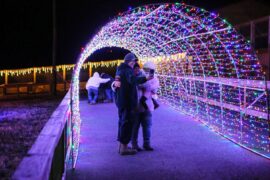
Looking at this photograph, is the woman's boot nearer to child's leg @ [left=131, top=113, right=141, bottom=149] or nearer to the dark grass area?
child's leg @ [left=131, top=113, right=141, bottom=149]

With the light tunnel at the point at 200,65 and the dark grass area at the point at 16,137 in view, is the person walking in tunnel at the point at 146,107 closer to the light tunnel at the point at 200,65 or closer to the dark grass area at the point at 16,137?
the light tunnel at the point at 200,65

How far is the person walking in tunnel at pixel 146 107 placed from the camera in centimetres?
793

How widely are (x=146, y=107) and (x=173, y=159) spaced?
1.28m

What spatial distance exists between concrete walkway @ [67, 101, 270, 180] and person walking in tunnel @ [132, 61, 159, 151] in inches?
11.3

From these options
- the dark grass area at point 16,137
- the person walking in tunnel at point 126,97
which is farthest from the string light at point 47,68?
the person walking in tunnel at point 126,97

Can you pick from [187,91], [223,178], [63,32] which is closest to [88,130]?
[223,178]

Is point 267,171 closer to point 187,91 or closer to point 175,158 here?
point 175,158

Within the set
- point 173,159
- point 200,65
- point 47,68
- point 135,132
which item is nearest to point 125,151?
point 135,132

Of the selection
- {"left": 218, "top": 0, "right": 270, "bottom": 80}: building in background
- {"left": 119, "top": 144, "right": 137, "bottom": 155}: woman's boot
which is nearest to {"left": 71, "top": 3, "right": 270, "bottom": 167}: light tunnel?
{"left": 119, "top": 144, "right": 137, "bottom": 155}: woman's boot

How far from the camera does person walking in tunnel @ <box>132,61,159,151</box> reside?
7.93 meters

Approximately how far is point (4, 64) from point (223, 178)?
2866cm

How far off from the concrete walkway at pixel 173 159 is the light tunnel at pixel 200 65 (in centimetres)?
36

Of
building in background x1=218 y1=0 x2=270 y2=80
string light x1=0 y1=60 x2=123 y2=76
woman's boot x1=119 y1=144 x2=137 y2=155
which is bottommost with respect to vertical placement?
woman's boot x1=119 y1=144 x2=137 y2=155

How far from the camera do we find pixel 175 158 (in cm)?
723
